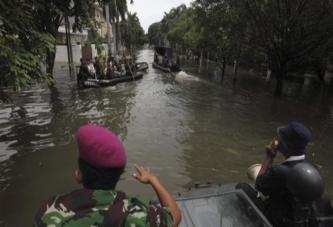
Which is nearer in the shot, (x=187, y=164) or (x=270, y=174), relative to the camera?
(x=270, y=174)

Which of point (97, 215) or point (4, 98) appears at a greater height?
point (97, 215)

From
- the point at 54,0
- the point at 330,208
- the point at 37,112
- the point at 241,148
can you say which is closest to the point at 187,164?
the point at 241,148

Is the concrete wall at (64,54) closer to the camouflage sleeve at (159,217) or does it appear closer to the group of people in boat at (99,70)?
the group of people in boat at (99,70)

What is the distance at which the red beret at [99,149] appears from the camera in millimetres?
1382

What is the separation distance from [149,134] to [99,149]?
778cm

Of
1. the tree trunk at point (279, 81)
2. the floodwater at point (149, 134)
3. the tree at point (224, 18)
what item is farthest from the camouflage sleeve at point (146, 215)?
the tree trunk at point (279, 81)

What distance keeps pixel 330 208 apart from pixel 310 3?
1237cm

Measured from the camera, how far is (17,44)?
4.75m

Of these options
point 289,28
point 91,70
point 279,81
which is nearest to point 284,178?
Answer: point 289,28

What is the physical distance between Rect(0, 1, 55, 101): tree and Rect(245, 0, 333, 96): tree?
1124 cm

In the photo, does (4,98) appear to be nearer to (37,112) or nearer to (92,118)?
(92,118)

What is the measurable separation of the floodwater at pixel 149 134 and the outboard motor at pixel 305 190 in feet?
11.3

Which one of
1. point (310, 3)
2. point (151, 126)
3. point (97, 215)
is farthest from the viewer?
point (310, 3)

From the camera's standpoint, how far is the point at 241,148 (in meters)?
8.21
